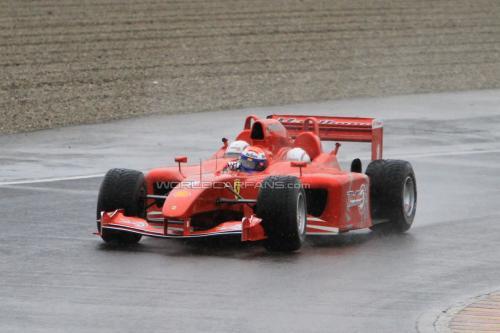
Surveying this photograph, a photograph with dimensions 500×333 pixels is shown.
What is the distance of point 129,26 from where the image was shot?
32906 millimetres

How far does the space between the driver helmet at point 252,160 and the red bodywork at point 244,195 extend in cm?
8

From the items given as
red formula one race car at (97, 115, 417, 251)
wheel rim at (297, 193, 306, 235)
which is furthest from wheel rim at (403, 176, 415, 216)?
wheel rim at (297, 193, 306, 235)

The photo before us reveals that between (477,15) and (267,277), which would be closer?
(267,277)

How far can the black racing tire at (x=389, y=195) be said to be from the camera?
534 inches

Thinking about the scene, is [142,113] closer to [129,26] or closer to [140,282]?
[129,26]

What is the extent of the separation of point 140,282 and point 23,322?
1660mm

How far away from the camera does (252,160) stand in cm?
1302

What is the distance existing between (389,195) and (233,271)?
3.00 m

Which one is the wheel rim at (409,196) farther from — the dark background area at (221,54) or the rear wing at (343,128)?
the dark background area at (221,54)

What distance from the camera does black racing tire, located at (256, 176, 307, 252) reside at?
11.8 m

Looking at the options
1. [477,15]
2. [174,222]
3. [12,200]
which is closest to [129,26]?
[477,15]

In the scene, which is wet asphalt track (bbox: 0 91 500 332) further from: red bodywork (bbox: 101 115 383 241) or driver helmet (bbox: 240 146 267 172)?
driver helmet (bbox: 240 146 267 172)

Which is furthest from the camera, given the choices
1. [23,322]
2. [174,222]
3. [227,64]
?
[227,64]

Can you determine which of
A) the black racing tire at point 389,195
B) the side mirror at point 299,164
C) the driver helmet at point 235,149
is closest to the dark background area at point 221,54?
the driver helmet at point 235,149
